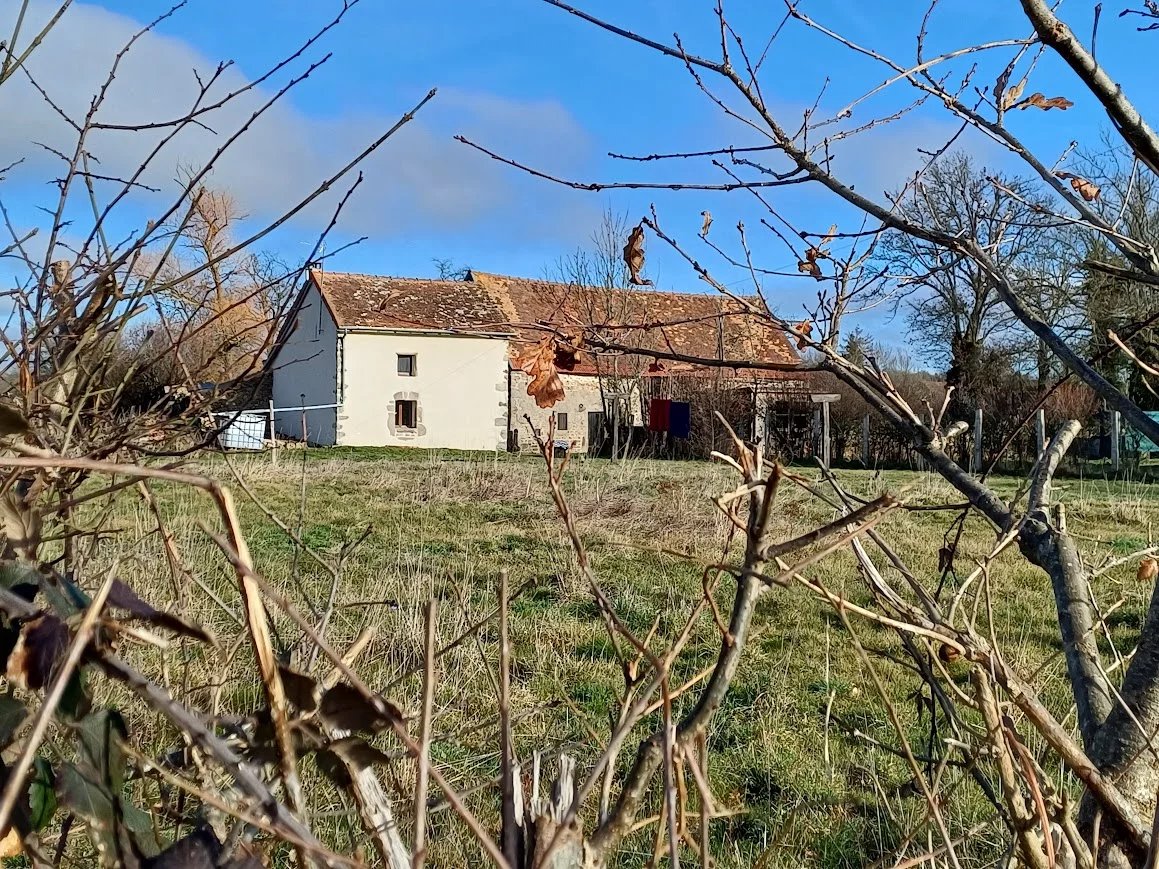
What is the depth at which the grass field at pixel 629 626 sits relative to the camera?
2861 millimetres

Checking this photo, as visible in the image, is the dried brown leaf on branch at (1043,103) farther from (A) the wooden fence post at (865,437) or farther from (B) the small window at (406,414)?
(B) the small window at (406,414)

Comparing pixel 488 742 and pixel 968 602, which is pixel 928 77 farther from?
pixel 968 602

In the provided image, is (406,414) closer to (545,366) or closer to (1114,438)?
(1114,438)

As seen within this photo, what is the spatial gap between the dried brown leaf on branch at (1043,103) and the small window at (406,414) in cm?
2677

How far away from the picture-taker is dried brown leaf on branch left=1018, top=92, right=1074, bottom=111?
5.37 feet

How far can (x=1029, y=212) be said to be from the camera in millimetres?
1809

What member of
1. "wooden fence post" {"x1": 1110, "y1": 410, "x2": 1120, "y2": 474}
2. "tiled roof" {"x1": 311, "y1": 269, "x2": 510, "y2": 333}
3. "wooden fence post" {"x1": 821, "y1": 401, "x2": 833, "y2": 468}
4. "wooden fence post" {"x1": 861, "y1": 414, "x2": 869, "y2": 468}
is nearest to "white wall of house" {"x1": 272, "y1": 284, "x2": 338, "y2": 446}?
"tiled roof" {"x1": 311, "y1": 269, "x2": 510, "y2": 333}

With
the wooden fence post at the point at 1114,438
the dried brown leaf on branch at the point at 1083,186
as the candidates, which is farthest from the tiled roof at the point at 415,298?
the dried brown leaf on branch at the point at 1083,186

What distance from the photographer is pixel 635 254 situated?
210 cm

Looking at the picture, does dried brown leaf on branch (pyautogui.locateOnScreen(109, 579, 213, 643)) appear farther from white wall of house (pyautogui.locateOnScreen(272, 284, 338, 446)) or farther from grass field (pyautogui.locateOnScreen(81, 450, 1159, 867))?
white wall of house (pyautogui.locateOnScreen(272, 284, 338, 446))

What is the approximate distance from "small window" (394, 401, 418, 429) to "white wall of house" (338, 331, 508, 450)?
0.07 m

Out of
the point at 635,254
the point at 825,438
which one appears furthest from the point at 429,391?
the point at 635,254

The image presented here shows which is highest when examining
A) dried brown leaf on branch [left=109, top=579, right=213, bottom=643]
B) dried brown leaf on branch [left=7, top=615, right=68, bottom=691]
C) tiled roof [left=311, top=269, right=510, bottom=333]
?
tiled roof [left=311, top=269, right=510, bottom=333]

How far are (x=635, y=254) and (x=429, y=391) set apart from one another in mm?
26140
